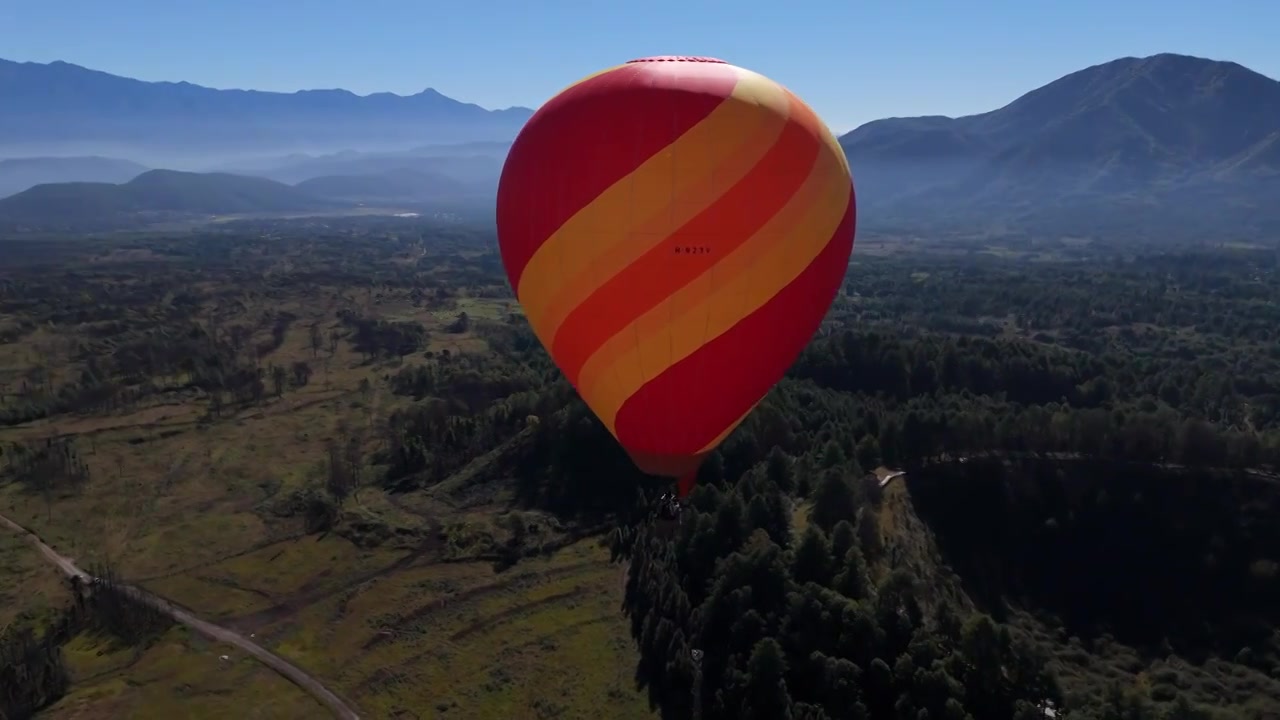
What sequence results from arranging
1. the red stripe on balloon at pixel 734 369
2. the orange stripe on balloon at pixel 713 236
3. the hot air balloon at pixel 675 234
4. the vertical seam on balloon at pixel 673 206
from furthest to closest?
the red stripe on balloon at pixel 734 369, the orange stripe on balloon at pixel 713 236, the hot air balloon at pixel 675 234, the vertical seam on balloon at pixel 673 206

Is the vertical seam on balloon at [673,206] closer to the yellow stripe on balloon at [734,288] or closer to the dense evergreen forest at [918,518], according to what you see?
the yellow stripe on balloon at [734,288]

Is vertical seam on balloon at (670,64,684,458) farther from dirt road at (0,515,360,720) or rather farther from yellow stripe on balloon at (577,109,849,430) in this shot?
dirt road at (0,515,360,720)

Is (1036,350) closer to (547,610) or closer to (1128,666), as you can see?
(1128,666)

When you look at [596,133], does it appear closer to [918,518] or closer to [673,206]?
[673,206]

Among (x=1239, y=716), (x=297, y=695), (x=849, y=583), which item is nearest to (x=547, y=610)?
(x=297, y=695)

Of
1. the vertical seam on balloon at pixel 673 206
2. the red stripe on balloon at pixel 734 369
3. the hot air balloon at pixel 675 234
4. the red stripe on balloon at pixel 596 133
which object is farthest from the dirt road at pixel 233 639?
the red stripe on balloon at pixel 596 133

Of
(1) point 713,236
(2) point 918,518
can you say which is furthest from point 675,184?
(2) point 918,518
